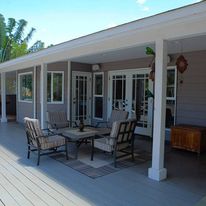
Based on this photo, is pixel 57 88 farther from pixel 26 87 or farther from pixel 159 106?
pixel 159 106

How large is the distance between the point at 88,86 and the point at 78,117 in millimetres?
1319

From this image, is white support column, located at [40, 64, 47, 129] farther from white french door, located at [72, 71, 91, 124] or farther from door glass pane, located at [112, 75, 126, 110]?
door glass pane, located at [112, 75, 126, 110]

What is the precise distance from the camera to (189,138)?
18.3 ft

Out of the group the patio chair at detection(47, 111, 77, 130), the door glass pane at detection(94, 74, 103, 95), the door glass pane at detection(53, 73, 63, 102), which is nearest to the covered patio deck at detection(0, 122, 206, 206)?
the patio chair at detection(47, 111, 77, 130)

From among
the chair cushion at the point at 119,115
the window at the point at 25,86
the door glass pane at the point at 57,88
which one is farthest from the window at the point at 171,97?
the window at the point at 25,86

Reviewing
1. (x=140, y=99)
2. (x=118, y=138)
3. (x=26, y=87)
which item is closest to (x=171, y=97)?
(x=140, y=99)

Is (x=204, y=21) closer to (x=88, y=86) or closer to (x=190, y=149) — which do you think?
(x=190, y=149)

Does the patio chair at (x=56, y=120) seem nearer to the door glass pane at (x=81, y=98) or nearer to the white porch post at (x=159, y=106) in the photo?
→ the door glass pane at (x=81, y=98)

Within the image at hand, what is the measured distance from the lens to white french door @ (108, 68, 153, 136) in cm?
746

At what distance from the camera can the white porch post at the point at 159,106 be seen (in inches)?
149

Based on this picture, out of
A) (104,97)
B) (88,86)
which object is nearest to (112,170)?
(104,97)

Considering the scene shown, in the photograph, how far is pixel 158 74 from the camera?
3840mm

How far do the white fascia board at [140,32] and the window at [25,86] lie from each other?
4665mm

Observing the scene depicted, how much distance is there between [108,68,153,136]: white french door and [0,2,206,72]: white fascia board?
2.66m
